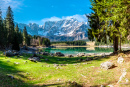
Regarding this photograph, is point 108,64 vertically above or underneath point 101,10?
underneath

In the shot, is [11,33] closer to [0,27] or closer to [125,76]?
[0,27]

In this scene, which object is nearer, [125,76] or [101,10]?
[125,76]

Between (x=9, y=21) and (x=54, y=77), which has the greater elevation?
(x=9, y=21)

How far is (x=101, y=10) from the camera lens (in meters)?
22.0

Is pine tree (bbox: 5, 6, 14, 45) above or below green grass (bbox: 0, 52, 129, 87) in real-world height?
above

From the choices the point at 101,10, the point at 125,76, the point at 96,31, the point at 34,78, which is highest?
the point at 101,10

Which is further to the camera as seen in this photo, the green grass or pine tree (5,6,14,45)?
pine tree (5,6,14,45)

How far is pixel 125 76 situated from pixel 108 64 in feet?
12.6

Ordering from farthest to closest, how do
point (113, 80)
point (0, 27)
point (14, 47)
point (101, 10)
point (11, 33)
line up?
point (11, 33) < point (0, 27) < point (14, 47) < point (101, 10) < point (113, 80)

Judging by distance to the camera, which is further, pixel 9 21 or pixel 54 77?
pixel 9 21

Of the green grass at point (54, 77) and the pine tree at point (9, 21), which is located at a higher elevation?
the pine tree at point (9, 21)

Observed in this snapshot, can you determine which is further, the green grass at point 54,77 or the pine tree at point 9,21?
the pine tree at point 9,21

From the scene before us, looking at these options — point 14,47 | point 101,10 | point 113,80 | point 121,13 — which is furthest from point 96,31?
point 14,47

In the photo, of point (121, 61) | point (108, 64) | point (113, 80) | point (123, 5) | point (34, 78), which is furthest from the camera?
point (123, 5)
